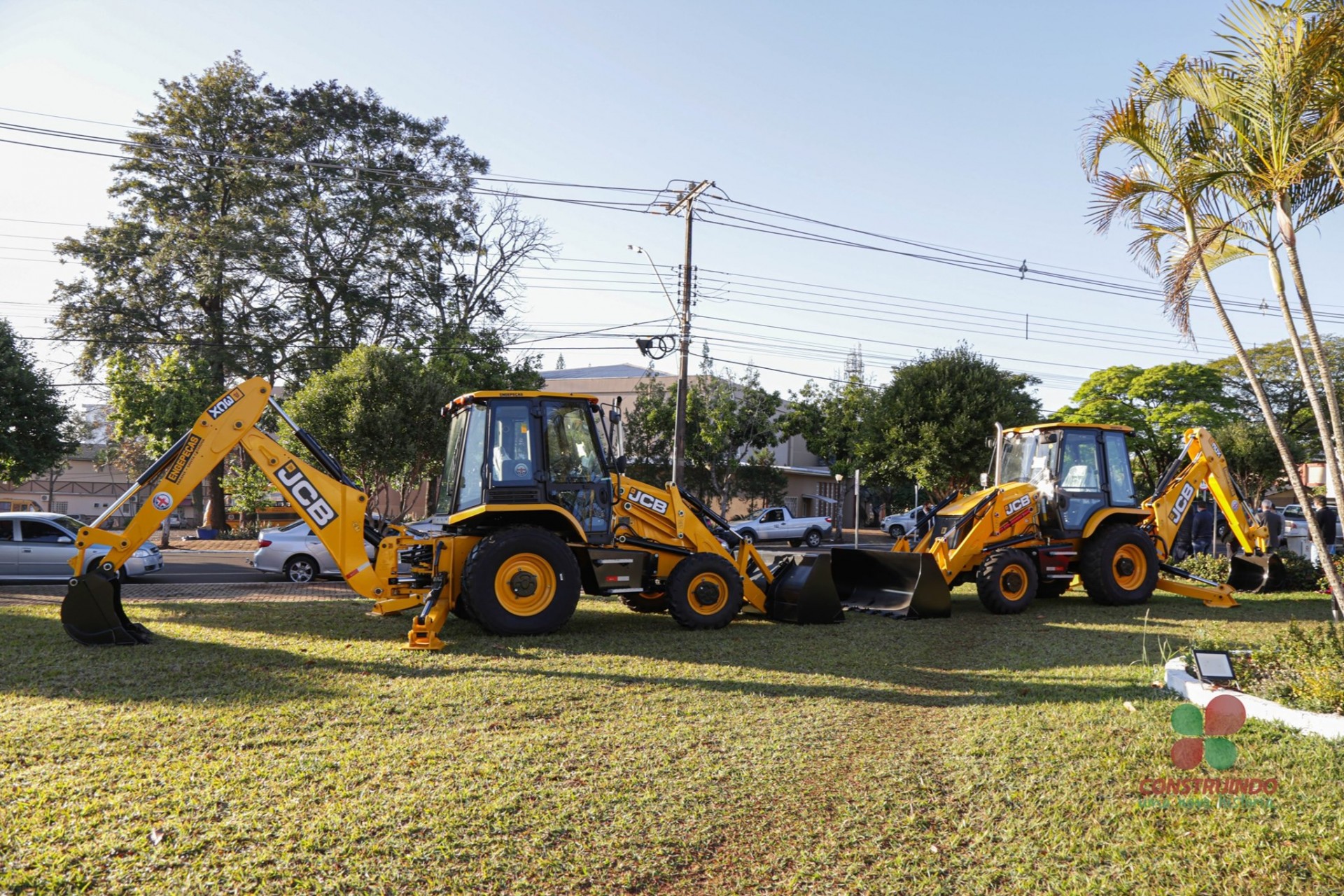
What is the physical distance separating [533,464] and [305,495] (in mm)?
2505

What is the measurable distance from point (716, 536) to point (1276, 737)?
674cm

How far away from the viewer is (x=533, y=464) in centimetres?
1040

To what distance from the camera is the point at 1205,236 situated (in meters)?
8.45

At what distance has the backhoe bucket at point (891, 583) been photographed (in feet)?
39.3

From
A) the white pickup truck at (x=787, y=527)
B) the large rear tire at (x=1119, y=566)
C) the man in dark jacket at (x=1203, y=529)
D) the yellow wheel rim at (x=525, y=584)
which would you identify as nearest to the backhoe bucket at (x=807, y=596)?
the yellow wheel rim at (x=525, y=584)

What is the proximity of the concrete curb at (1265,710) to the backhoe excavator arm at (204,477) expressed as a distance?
7.87 meters

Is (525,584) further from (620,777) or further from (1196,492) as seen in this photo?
(1196,492)

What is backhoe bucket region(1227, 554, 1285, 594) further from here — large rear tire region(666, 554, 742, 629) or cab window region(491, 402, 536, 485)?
cab window region(491, 402, 536, 485)

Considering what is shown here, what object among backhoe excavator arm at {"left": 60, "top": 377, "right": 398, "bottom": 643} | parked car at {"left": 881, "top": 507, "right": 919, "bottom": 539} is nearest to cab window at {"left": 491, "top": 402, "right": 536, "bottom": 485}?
backhoe excavator arm at {"left": 60, "top": 377, "right": 398, "bottom": 643}

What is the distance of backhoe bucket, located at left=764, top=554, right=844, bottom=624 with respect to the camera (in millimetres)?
11344

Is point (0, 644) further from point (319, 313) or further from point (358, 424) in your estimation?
point (319, 313)

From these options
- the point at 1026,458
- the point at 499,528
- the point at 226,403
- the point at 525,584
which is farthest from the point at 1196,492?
the point at 226,403

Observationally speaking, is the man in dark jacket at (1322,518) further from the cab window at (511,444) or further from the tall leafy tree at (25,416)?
the tall leafy tree at (25,416)

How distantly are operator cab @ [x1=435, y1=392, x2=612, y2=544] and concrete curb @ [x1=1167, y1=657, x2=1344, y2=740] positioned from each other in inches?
233
